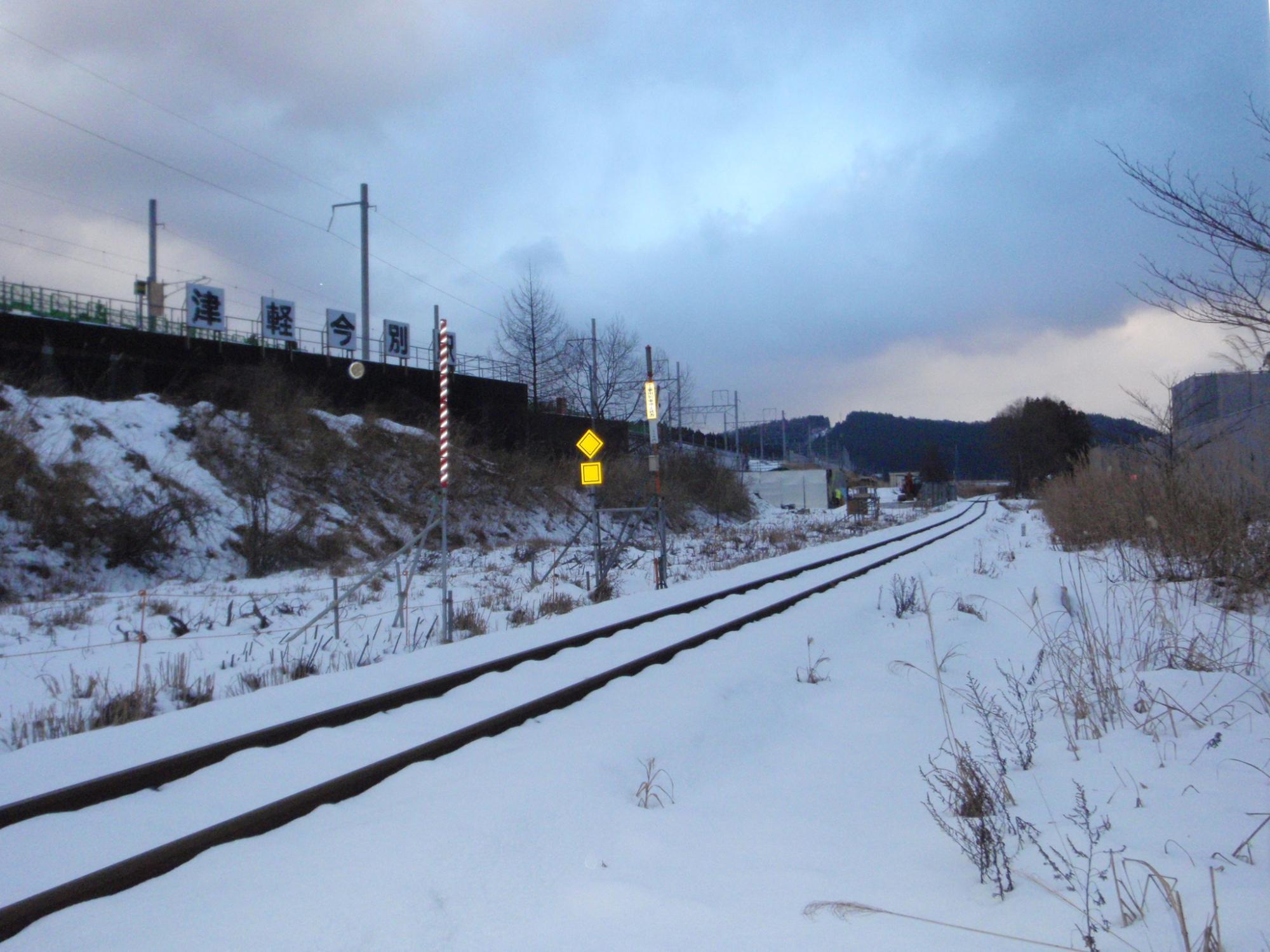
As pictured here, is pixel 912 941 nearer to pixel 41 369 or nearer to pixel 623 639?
pixel 623 639

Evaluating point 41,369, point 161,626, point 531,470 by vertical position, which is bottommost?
point 161,626

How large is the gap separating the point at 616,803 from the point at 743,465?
3267 inches

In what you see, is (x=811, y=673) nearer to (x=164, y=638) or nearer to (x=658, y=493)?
(x=164, y=638)

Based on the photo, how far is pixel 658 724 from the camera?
6027 millimetres

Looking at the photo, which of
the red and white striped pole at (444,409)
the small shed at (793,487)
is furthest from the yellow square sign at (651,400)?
the small shed at (793,487)

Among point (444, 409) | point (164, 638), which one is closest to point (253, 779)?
point (444, 409)

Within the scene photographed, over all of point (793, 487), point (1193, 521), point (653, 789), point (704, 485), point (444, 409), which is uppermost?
point (444, 409)

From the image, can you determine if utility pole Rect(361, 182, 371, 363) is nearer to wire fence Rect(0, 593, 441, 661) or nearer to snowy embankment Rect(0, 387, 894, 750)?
snowy embankment Rect(0, 387, 894, 750)

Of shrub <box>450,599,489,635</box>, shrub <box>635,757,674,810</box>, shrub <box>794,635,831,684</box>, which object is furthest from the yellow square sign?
shrub <box>635,757,674,810</box>

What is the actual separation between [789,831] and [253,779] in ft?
10.4

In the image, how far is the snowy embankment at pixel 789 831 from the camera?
318cm

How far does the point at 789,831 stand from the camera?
13.9 feet

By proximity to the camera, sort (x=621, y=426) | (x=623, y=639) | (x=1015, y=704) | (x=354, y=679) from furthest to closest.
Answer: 1. (x=621, y=426)
2. (x=623, y=639)
3. (x=354, y=679)
4. (x=1015, y=704)

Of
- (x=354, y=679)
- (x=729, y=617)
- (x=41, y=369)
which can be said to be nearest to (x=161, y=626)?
(x=354, y=679)
